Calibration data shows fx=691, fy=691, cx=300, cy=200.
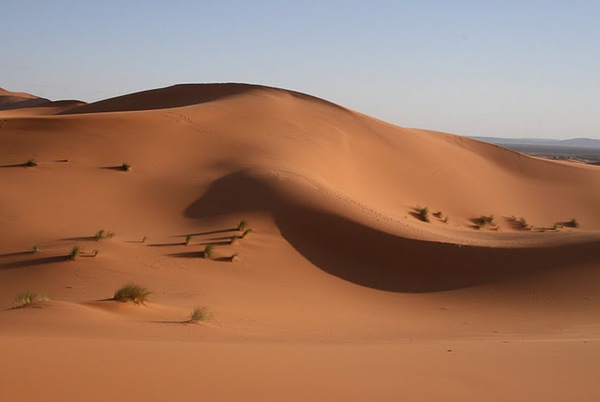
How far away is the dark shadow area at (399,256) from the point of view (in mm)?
15125

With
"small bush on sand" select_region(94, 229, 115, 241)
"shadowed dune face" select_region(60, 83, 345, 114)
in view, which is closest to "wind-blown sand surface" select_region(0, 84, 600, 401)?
"small bush on sand" select_region(94, 229, 115, 241)

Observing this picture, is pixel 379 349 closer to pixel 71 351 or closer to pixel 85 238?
pixel 71 351

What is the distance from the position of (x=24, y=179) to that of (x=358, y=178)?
14156 millimetres

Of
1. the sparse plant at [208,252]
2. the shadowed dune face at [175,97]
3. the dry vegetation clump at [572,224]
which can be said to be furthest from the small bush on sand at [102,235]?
the shadowed dune face at [175,97]

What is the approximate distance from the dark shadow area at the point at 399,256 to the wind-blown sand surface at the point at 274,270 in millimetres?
56

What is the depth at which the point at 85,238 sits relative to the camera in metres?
15.9

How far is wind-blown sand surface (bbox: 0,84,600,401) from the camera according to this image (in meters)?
6.25

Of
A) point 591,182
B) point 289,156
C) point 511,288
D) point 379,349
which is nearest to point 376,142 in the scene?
point 289,156

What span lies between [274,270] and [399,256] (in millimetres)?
3207

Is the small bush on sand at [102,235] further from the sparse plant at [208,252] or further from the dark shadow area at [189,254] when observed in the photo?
the sparse plant at [208,252]

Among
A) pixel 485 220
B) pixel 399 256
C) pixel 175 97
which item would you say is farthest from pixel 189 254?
pixel 175 97

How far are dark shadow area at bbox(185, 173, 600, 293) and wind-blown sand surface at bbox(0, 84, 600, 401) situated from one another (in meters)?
0.06

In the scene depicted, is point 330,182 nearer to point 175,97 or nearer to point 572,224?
point 572,224

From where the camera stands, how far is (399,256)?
1638 centimetres
